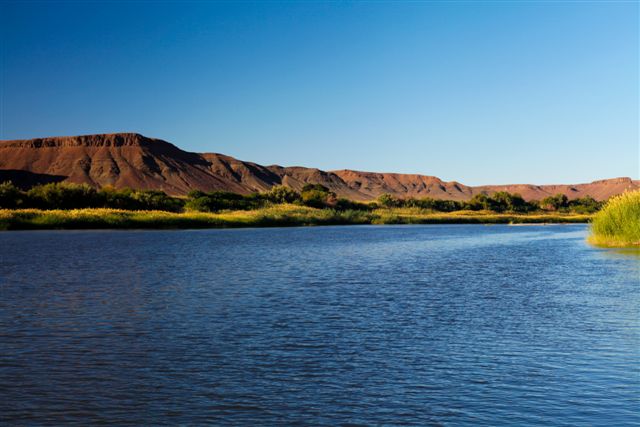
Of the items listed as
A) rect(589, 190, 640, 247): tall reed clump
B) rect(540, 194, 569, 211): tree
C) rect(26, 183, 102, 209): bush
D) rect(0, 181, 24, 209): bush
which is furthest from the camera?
rect(540, 194, 569, 211): tree

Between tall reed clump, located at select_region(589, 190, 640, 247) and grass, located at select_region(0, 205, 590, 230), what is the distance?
5029 cm

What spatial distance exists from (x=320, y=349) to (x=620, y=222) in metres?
31.7

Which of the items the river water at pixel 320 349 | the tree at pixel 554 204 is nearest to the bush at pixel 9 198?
the river water at pixel 320 349

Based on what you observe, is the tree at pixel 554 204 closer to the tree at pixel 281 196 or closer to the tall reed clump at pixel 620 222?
the tree at pixel 281 196

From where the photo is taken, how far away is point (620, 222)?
39125mm

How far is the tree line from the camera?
7975 centimetres

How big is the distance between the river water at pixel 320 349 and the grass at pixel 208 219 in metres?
45.6

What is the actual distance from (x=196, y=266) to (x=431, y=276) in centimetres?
1119

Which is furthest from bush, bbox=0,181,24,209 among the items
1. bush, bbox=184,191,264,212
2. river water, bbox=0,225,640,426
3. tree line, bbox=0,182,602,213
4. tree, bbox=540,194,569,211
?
tree, bbox=540,194,569,211


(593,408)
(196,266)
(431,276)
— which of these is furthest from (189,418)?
(196,266)

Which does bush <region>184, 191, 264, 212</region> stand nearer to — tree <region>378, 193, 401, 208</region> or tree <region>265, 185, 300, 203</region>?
tree <region>265, 185, 300, 203</region>

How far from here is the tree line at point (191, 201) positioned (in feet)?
262

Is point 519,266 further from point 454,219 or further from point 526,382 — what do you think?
point 454,219

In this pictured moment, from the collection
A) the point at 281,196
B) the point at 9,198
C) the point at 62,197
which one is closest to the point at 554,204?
the point at 281,196
